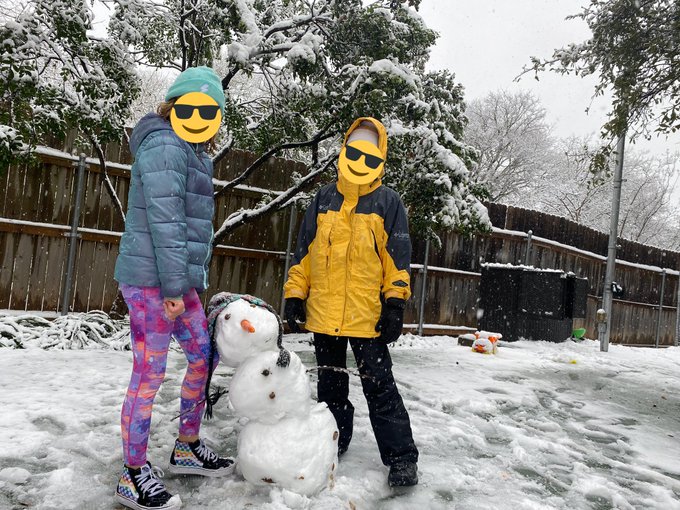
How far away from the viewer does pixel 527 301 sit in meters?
8.44

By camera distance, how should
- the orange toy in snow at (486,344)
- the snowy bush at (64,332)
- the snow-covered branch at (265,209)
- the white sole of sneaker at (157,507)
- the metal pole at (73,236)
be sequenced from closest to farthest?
1. the white sole of sneaker at (157,507)
2. the snowy bush at (64,332)
3. the metal pole at (73,236)
4. the snow-covered branch at (265,209)
5. the orange toy in snow at (486,344)

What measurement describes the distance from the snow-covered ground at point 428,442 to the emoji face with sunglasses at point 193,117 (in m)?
1.63

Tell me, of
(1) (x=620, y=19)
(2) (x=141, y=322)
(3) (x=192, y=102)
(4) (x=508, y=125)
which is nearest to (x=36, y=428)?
(2) (x=141, y=322)

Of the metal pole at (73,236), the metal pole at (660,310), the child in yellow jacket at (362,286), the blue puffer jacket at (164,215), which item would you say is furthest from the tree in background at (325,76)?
the metal pole at (660,310)

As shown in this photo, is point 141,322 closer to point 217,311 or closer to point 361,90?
point 217,311

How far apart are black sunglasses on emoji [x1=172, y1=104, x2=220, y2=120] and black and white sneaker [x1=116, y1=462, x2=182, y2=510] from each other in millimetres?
1572

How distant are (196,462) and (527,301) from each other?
7.07 meters

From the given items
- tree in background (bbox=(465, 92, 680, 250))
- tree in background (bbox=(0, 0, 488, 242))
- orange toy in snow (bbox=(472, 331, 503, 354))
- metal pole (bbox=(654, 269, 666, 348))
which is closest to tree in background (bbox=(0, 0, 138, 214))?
tree in background (bbox=(0, 0, 488, 242))

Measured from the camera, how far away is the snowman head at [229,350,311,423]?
229 centimetres

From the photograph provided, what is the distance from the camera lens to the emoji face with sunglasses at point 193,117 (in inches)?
90.9

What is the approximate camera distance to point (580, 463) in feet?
10.4

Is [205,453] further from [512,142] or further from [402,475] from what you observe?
[512,142]

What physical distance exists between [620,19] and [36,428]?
337 inches

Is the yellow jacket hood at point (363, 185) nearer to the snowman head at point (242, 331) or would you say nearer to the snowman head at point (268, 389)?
the snowman head at point (242, 331)
